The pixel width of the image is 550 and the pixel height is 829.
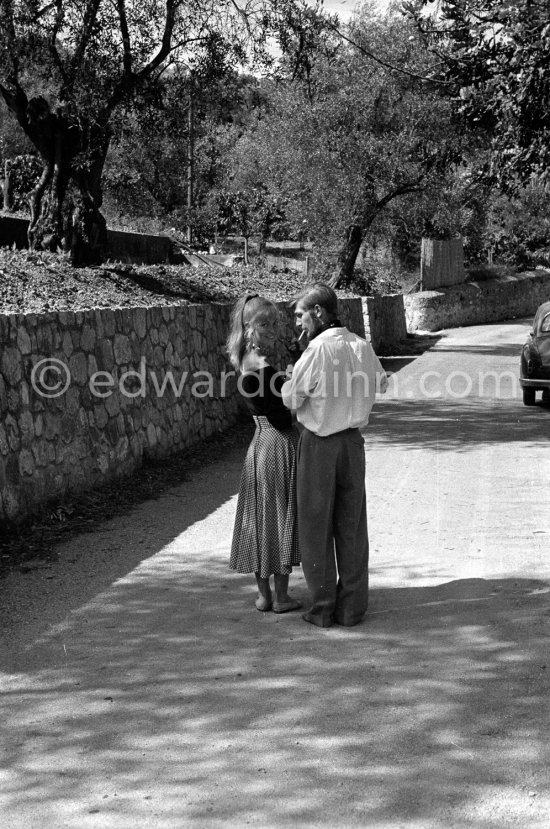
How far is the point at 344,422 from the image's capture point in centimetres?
566

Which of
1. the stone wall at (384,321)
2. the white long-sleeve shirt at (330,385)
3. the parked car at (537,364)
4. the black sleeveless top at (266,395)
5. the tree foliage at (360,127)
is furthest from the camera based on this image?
the tree foliage at (360,127)

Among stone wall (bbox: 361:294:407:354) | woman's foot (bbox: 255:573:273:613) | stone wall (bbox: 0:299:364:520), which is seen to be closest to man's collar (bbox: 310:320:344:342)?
stone wall (bbox: 0:299:364:520)

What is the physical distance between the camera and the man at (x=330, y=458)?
563 centimetres

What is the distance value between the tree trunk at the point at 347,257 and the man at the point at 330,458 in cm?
2146

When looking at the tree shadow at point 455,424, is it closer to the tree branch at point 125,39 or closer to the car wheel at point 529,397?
the car wheel at point 529,397

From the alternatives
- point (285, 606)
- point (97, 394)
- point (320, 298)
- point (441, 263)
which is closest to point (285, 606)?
point (285, 606)

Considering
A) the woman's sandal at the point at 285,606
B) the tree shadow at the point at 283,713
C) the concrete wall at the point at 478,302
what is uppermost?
the concrete wall at the point at 478,302

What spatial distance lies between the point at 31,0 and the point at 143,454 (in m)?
6.61

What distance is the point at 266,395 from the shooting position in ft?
19.2

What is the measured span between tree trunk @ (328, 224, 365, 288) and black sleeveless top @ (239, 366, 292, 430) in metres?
21.4

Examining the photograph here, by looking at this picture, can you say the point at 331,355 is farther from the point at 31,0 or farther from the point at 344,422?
the point at 31,0

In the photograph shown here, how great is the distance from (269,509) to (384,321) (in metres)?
20.4

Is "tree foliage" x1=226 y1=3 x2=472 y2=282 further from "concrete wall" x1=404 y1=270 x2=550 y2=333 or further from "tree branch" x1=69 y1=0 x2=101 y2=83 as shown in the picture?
"tree branch" x1=69 y1=0 x2=101 y2=83

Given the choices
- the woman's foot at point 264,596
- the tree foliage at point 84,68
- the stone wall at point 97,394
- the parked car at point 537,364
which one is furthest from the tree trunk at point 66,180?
the woman's foot at point 264,596
